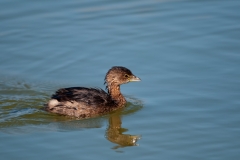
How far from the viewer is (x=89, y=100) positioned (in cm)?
1324

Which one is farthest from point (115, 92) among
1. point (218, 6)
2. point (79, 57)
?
point (218, 6)

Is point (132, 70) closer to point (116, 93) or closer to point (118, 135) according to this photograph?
point (116, 93)

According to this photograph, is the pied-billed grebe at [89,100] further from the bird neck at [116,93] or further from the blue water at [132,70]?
the blue water at [132,70]

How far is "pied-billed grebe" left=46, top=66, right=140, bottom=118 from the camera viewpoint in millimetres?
13086

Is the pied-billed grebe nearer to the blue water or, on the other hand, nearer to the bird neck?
the bird neck

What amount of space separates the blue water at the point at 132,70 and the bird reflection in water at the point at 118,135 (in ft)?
0.08

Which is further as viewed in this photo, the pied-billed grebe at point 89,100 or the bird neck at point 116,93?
the bird neck at point 116,93

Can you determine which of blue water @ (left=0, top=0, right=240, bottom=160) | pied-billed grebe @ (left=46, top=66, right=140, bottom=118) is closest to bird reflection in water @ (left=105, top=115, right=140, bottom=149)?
blue water @ (left=0, top=0, right=240, bottom=160)

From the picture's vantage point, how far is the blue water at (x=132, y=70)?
11.3m

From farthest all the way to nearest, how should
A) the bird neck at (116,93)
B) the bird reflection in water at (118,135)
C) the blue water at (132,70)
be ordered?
the bird neck at (116,93) → the bird reflection in water at (118,135) → the blue water at (132,70)

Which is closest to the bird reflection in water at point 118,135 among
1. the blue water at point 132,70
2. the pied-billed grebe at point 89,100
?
the blue water at point 132,70

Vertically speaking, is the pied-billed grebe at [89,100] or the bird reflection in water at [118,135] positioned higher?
the pied-billed grebe at [89,100]

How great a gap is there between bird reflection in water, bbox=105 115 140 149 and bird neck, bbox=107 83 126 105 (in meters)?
→ 0.47

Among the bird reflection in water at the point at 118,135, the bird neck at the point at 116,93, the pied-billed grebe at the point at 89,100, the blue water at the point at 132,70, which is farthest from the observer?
the bird neck at the point at 116,93
